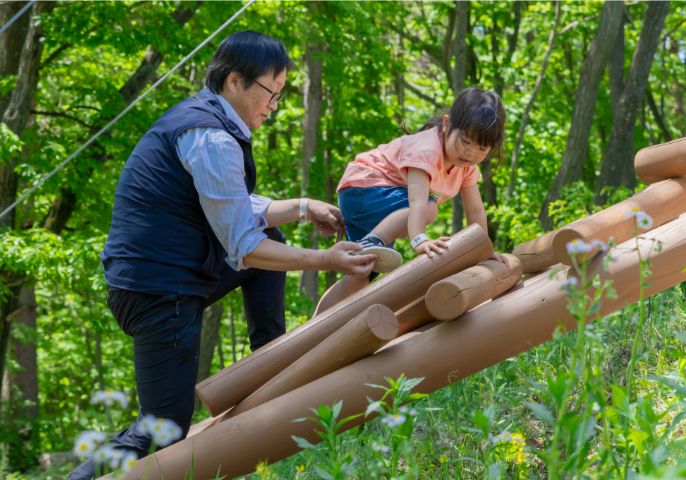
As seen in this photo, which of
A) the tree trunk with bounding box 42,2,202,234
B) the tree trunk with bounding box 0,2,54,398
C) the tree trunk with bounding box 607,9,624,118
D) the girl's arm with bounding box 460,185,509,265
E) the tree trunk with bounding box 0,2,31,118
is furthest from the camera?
the tree trunk with bounding box 607,9,624,118

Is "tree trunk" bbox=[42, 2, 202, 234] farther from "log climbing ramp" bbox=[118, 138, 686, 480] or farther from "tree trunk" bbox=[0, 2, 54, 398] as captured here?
"log climbing ramp" bbox=[118, 138, 686, 480]

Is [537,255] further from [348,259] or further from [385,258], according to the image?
[348,259]

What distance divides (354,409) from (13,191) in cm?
853

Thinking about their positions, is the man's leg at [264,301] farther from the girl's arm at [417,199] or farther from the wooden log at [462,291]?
the wooden log at [462,291]

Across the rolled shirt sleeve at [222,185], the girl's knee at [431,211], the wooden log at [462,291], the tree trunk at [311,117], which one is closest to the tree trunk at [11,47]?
the tree trunk at [311,117]

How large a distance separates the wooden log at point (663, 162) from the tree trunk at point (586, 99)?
6.76m

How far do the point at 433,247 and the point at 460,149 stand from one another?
56cm

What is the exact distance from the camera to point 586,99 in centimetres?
1091

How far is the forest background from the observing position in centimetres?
1036

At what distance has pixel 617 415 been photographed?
7.59 feet

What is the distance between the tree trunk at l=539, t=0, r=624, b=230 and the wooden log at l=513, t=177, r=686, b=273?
22.8 feet

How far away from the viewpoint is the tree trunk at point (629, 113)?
34.8 ft

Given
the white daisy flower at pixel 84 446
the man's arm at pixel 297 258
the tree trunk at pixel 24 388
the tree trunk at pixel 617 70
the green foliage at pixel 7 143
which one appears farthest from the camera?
the tree trunk at pixel 24 388

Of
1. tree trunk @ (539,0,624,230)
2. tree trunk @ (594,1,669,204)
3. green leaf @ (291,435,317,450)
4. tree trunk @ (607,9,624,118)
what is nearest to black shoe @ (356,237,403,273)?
green leaf @ (291,435,317,450)
